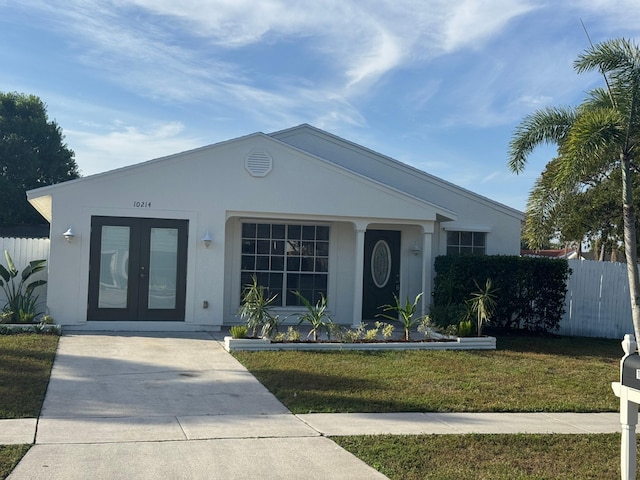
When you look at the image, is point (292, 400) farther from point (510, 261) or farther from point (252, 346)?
point (510, 261)

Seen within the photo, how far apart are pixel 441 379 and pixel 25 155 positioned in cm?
3236

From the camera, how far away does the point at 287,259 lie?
15289 millimetres

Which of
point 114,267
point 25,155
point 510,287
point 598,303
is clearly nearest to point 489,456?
point 510,287

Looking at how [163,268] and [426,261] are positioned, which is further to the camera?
[426,261]

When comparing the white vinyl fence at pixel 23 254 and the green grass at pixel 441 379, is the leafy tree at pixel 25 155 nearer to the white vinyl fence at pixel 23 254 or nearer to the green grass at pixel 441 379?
the white vinyl fence at pixel 23 254

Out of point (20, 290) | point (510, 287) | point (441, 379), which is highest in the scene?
point (510, 287)

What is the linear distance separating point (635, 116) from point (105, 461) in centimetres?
1044

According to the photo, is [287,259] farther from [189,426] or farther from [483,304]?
Result: [189,426]

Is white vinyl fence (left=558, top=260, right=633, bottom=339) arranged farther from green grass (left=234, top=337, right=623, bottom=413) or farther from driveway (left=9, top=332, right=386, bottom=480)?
driveway (left=9, top=332, right=386, bottom=480)

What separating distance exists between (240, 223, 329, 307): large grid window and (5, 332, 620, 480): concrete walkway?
4.81 metres

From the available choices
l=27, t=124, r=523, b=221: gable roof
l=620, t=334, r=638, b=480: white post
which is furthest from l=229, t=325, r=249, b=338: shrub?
l=620, t=334, r=638, b=480: white post

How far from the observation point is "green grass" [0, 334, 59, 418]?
285 inches

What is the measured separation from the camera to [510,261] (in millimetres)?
14508

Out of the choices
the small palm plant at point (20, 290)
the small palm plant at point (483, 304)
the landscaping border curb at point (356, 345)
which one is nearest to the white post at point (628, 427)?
the landscaping border curb at point (356, 345)
